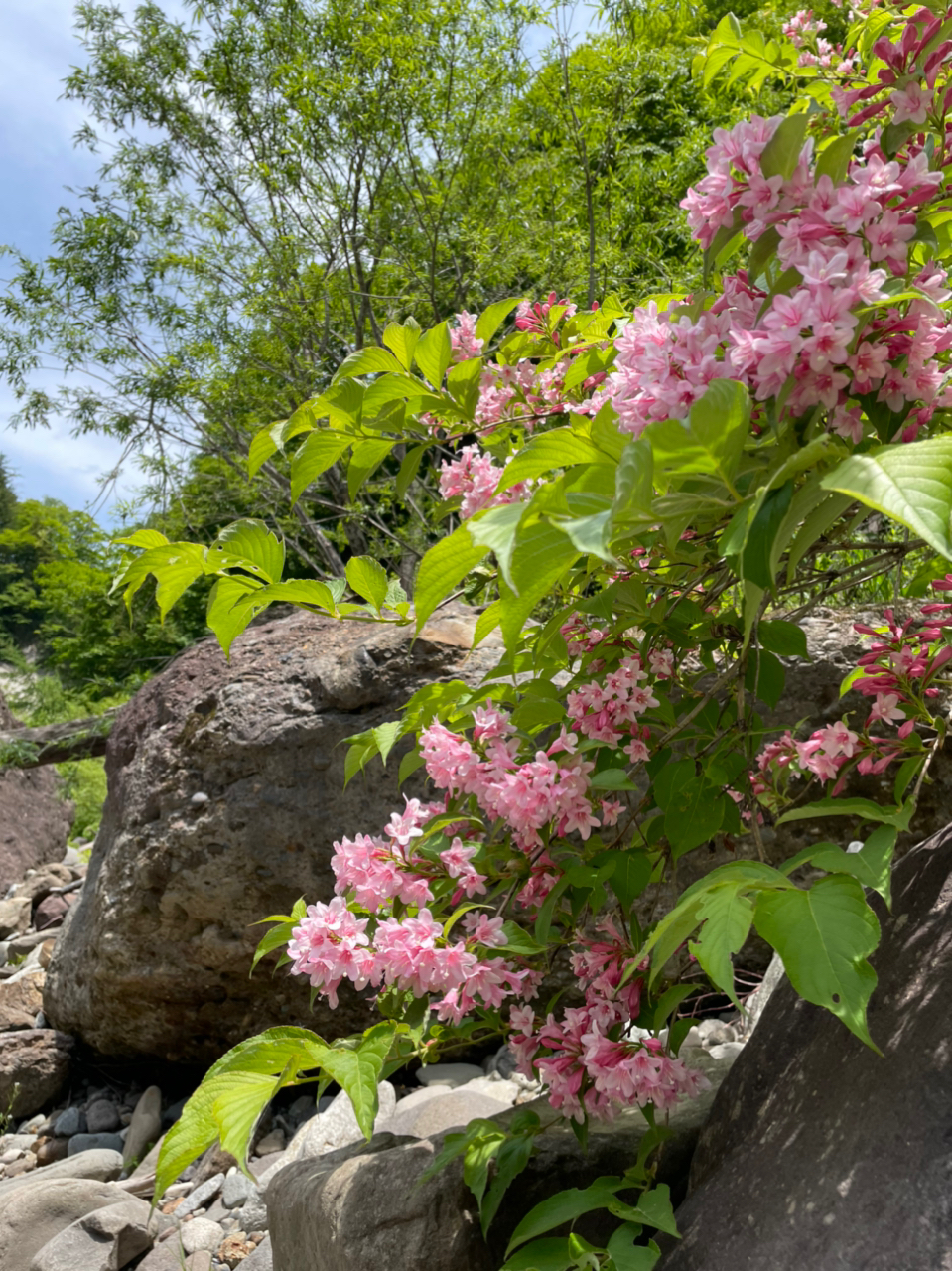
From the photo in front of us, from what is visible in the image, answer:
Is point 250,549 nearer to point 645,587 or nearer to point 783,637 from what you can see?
point 645,587

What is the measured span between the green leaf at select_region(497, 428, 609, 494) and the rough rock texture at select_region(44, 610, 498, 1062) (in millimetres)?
2107

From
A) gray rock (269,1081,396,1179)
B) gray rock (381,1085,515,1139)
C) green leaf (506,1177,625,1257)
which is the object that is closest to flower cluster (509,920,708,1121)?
green leaf (506,1177,625,1257)

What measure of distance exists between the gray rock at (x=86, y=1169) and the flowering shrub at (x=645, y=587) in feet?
8.30

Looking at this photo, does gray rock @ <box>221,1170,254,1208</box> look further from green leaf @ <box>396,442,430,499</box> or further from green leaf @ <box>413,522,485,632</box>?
green leaf @ <box>413,522,485,632</box>

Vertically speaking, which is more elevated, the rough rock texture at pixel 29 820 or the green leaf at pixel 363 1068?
the rough rock texture at pixel 29 820

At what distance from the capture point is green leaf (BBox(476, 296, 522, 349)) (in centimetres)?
136

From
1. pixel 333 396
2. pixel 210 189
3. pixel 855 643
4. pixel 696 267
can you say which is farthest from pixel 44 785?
pixel 333 396

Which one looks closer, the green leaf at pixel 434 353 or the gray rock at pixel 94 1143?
the green leaf at pixel 434 353

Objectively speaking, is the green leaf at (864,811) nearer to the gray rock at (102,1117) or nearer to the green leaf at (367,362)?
the green leaf at (367,362)

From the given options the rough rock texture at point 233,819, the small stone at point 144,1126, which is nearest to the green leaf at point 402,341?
the rough rock texture at point 233,819

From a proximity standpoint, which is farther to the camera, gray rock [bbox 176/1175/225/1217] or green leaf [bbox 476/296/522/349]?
gray rock [bbox 176/1175/225/1217]

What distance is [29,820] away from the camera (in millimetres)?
8484

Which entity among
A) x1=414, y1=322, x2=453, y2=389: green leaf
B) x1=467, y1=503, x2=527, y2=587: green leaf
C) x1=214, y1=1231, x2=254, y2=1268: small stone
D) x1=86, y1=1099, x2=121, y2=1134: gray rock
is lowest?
x1=214, y1=1231, x2=254, y2=1268: small stone

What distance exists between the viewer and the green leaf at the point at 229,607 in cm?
115
